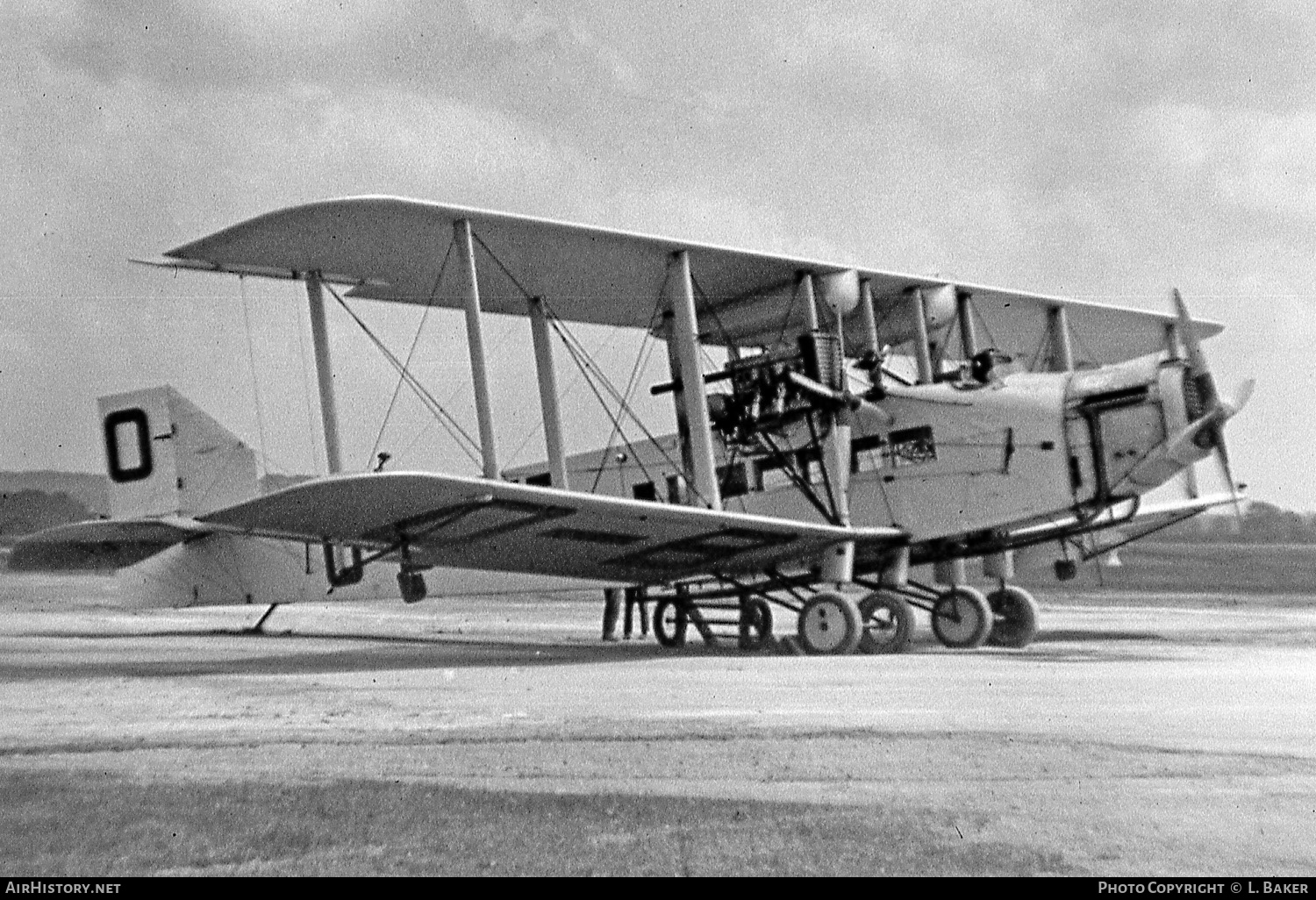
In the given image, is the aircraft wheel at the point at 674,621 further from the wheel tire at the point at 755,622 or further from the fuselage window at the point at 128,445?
the fuselage window at the point at 128,445

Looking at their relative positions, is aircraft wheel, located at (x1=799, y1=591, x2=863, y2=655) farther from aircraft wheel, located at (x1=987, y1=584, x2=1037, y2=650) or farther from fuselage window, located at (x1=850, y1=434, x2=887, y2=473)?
aircraft wheel, located at (x1=987, y1=584, x2=1037, y2=650)

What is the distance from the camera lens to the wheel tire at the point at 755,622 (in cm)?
1576

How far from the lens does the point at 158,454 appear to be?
17.7 meters

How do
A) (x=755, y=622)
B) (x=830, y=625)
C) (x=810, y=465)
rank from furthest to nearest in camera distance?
(x=755, y=622) → (x=810, y=465) → (x=830, y=625)

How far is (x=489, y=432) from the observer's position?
39.6 feet

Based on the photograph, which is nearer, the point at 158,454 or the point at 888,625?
the point at 888,625

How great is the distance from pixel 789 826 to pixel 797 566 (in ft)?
35.2

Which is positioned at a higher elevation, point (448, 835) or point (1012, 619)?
point (448, 835)

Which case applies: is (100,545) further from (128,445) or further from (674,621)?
(674,621)

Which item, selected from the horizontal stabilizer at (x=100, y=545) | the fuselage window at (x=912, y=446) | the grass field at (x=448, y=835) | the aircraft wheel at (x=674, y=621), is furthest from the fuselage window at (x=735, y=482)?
the grass field at (x=448, y=835)

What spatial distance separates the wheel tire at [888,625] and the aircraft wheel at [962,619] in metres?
0.89

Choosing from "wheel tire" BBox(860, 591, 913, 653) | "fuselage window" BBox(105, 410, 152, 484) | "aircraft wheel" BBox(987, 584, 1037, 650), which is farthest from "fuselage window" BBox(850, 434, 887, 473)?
"fuselage window" BBox(105, 410, 152, 484)

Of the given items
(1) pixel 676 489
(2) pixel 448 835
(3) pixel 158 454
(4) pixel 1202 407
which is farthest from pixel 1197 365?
(3) pixel 158 454

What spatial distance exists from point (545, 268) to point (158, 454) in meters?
6.76
